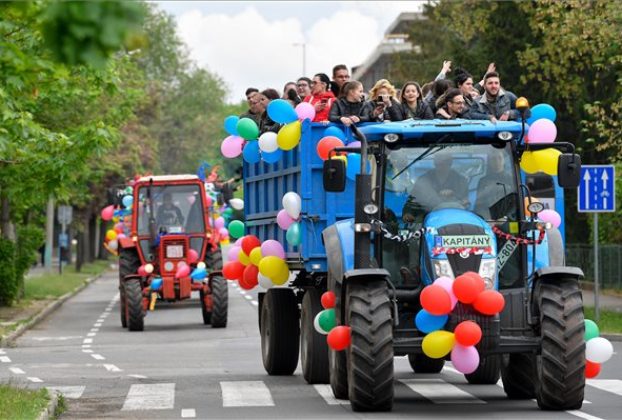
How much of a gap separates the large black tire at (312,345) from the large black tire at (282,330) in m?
0.92

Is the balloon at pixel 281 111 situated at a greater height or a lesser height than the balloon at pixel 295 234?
greater

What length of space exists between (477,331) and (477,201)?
156cm

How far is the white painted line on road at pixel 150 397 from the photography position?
15353mm

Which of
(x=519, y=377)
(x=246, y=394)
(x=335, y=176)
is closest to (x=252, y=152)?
(x=246, y=394)

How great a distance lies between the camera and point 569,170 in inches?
558

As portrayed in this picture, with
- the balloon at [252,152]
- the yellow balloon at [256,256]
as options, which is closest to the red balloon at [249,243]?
the yellow balloon at [256,256]

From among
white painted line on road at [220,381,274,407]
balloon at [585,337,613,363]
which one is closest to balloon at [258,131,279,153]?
white painted line on road at [220,381,274,407]

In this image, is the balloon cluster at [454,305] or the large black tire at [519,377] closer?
the balloon cluster at [454,305]

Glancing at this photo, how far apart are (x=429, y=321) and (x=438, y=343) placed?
24cm

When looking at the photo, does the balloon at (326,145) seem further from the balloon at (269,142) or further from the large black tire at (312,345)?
the large black tire at (312,345)

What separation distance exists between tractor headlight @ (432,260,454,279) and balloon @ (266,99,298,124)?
10.4ft

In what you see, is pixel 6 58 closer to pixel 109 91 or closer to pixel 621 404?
→ pixel 621 404

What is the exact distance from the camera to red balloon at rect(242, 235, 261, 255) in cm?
1917

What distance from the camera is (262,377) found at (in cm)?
1900
